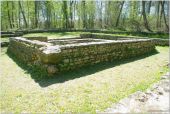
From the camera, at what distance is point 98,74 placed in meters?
8.27

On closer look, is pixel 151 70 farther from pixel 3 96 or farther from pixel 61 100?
pixel 3 96

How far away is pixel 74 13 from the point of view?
4562 cm

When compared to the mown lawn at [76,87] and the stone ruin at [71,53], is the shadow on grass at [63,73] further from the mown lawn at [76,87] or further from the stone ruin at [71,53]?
the stone ruin at [71,53]

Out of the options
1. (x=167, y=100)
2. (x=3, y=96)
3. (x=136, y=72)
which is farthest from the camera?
(x=136, y=72)

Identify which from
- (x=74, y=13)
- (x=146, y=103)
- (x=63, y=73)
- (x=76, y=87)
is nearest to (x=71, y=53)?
(x=63, y=73)

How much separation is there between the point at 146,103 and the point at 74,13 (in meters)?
42.8

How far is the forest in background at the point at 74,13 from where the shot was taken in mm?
38588

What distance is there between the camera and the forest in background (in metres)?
38.6

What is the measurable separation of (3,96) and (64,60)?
2840 mm

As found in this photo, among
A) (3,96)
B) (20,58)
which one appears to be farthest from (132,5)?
(3,96)

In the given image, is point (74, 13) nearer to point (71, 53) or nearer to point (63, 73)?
point (71, 53)

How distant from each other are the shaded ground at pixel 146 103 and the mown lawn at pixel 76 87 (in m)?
1.15

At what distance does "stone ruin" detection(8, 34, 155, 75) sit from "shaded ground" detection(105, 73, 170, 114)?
13.6 ft

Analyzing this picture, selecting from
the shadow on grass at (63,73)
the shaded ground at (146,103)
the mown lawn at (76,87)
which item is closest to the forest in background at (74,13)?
the shadow on grass at (63,73)
